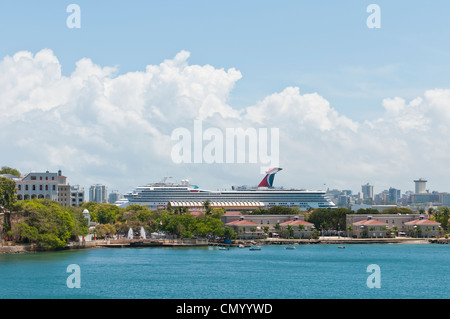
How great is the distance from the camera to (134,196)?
16238 centimetres

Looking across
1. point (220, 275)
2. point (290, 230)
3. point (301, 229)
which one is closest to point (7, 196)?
point (220, 275)

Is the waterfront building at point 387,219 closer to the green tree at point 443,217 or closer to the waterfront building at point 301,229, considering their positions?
the green tree at point 443,217

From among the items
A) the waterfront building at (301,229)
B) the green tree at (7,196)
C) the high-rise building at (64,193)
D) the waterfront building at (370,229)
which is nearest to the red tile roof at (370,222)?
the waterfront building at (370,229)

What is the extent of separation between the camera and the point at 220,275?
2053 inches

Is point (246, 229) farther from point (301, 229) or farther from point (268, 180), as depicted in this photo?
point (268, 180)

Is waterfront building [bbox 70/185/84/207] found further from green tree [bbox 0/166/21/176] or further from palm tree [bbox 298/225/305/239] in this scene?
palm tree [bbox 298/225/305/239]

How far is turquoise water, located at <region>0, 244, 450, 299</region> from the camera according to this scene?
4259 centimetres

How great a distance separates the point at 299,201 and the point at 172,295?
391 feet

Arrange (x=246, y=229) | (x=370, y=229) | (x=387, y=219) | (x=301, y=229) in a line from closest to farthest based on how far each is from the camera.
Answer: (x=246, y=229) → (x=301, y=229) → (x=370, y=229) → (x=387, y=219)

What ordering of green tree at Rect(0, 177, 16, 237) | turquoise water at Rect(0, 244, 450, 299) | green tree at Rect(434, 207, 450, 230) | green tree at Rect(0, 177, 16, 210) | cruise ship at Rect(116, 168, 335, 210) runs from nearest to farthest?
turquoise water at Rect(0, 244, 450, 299), green tree at Rect(0, 177, 16, 237), green tree at Rect(0, 177, 16, 210), green tree at Rect(434, 207, 450, 230), cruise ship at Rect(116, 168, 335, 210)

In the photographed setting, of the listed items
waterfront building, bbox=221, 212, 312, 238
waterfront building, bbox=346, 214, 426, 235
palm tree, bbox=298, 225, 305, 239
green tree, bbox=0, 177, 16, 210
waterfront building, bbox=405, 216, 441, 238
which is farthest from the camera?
waterfront building, bbox=346, 214, 426, 235

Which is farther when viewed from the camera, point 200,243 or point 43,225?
point 200,243

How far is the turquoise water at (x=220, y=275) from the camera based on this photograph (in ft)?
140

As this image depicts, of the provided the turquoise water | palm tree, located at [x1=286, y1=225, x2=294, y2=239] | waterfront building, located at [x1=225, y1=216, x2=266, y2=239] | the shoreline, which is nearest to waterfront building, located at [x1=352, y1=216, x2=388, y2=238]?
the shoreline
